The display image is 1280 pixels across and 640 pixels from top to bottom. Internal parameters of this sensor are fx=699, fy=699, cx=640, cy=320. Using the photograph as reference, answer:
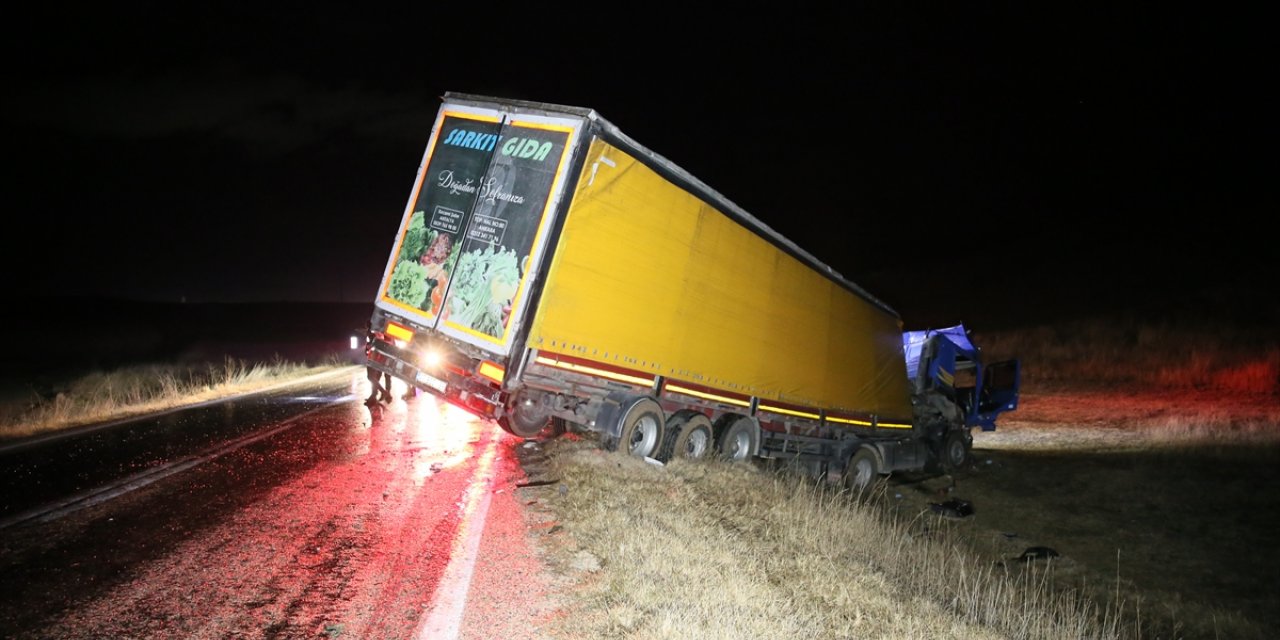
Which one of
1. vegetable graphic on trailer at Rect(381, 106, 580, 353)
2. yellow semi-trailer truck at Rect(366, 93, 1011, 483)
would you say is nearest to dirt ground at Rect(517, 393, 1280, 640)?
yellow semi-trailer truck at Rect(366, 93, 1011, 483)

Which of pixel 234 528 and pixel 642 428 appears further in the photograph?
pixel 642 428

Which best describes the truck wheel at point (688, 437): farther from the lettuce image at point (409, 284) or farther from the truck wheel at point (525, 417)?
the lettuce image at point (409, 284)

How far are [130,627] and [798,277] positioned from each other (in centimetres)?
1081

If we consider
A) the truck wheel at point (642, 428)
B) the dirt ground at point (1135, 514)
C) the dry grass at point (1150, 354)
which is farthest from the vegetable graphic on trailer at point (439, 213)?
the dry grass at point (1150, 354)

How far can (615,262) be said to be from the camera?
8750mm

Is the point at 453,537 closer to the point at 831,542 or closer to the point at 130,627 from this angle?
the point at 130,627

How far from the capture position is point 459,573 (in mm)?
5246

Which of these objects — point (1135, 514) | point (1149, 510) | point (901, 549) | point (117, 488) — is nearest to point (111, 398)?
point (117, 488)

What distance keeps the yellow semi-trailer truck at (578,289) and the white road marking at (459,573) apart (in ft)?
4.00

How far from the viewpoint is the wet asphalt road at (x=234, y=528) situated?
435 centimetres

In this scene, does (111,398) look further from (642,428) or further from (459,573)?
(459,573)

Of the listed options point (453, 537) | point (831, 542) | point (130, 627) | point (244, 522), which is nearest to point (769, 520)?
point (831, 542)

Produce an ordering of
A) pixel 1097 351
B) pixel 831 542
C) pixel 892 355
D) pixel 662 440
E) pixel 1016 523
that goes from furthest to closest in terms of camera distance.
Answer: pixel 1097 351
pixel 892 355
pixel 1016 523
pixel 662 440
pixel 831 542

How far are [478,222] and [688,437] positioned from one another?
167 inches
